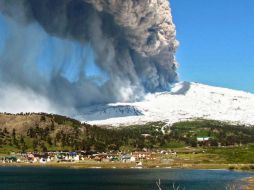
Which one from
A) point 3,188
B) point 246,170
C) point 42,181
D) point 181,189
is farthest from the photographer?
point 246,170

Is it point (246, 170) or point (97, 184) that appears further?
point (246, 170)

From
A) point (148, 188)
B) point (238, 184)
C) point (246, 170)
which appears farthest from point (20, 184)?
point (246, 170)

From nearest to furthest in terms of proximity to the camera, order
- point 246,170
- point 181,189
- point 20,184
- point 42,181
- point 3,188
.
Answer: point 181,189 → point 3,188 → point 20,184 → point 42,181 → point 246,170

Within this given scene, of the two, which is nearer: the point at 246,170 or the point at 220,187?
the point at 220,187

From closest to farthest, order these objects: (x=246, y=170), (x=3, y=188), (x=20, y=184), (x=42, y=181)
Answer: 1. (x=3, y=188)
2. (x=20, y=184)
3. (x=42, y=181)
4. (x=246, y=170)

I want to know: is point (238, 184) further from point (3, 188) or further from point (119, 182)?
point (3, 188)

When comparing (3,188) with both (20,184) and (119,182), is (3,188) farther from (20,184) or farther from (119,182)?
(119,182)

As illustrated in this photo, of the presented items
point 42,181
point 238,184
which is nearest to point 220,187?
point 238,184

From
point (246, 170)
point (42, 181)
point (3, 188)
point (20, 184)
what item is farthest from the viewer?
point (246, 170)
